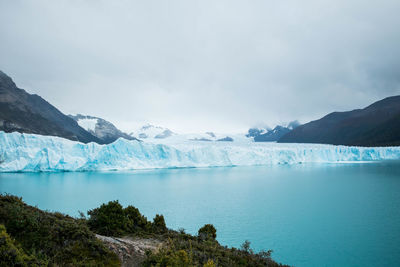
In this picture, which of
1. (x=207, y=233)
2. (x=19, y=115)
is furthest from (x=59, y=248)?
(x=19, y=115)

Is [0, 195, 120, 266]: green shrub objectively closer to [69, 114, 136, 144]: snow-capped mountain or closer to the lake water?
the lake water

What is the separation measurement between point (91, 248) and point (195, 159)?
3725 cm

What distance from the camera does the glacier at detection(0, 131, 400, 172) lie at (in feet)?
107

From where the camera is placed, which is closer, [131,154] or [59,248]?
[59,248]

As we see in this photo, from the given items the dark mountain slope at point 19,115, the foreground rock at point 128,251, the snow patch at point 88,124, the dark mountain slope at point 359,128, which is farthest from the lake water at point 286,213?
the snow patch at point 88,124

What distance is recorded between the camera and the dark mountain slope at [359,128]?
82.6m

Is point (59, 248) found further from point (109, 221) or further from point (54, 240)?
point (109, 221)

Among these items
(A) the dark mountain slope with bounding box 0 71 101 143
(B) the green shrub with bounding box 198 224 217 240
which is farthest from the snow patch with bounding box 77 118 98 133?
(B) the green shrub with bounding box 198 224 217 240

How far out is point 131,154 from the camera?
124ft

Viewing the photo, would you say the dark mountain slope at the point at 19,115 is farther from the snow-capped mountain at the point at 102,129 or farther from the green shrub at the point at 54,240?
the green shrub at the point at 54,240

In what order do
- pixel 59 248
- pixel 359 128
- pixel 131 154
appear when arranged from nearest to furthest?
pixel 59 248
pixel 131 154
pixel 359 128

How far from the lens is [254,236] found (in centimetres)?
1020

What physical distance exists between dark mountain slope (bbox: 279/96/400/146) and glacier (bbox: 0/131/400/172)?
39290 millimetres

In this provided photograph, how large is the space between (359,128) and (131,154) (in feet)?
312
